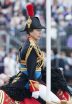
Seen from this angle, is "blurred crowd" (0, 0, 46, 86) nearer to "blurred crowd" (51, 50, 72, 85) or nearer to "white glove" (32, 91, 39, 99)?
"blurred crowd" (51, 50, 72, 85)

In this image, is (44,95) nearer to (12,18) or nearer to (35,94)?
(35,94)

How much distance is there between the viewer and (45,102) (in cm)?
740

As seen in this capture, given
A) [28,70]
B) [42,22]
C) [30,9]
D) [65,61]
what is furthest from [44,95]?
[42,22]

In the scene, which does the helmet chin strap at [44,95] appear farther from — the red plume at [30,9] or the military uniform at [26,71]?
the red plume at [30,9]

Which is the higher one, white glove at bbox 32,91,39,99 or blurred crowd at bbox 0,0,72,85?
white glove at bbox 32,91,39,99

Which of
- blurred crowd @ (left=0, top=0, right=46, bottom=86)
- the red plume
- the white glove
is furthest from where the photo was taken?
blurred crowd @ (left=0, top=0, right=46, bottom=86)

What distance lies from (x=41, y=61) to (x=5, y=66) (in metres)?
7.67

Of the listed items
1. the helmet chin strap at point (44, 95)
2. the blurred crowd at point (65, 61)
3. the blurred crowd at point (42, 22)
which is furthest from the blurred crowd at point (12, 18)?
the helmet chin strap at point (44, 95)

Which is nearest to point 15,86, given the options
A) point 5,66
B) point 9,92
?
point 9,92

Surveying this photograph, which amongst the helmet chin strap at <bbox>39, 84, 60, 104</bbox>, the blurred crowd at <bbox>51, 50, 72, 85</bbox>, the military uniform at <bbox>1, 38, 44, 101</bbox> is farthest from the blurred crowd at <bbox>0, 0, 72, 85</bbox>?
the helmet chin strap at <bbox>39, 84, 60, 104</bbox>

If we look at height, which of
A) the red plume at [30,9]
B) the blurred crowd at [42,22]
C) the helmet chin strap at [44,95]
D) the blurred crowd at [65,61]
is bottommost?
the blurred crowd at [65,61]

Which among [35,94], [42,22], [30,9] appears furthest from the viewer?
[42,22]

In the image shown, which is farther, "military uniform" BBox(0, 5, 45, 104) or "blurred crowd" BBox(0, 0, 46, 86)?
"blurred crowd" BBox(0, 0, 46, 86)

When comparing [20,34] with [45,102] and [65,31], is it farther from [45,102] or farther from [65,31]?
[45,102]
